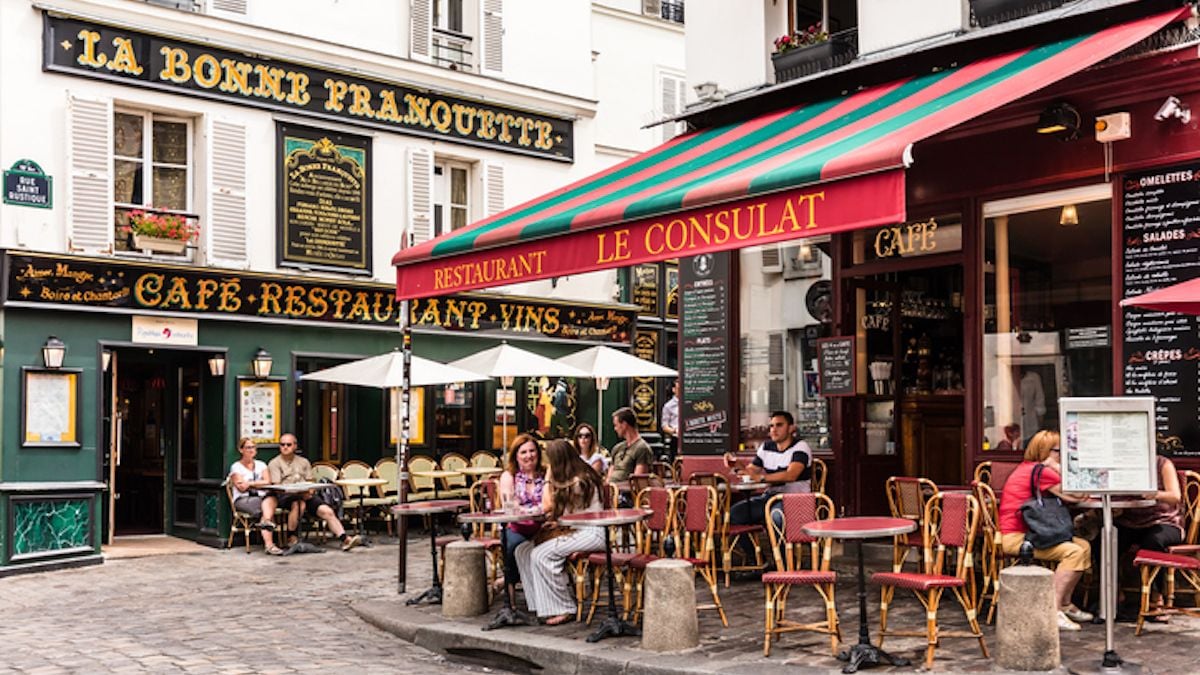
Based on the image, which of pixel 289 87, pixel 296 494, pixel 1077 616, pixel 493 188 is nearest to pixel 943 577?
pixel 1077 616

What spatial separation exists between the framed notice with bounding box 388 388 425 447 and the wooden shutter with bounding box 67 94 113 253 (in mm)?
4163

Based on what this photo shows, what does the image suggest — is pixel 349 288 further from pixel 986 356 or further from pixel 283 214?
pixel 986 356

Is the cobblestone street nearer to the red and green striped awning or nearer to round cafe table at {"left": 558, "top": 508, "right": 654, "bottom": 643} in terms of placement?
round cafe table at {"left": 558, "top": 508, "right": 654, "bottom": 643}

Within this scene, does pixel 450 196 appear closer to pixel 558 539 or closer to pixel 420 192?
pixel 420 192

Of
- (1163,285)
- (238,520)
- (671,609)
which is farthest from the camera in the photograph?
(238,520)

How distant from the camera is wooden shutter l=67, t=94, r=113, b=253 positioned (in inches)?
534

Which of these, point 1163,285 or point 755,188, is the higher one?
point 755,188

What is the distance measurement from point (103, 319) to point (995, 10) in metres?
9.72

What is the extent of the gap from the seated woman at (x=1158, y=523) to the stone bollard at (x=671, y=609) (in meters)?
2.86

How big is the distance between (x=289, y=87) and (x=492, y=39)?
345cm

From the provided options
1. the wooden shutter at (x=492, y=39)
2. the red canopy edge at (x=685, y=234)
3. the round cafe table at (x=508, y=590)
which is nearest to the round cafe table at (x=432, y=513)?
the round cafe table at (x=508, y=590)

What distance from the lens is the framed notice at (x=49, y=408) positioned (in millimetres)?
12992

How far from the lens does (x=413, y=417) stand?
16578mm

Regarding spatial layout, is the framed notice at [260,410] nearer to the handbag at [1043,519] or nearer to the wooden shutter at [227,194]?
the wooden shutter at [227,194]
